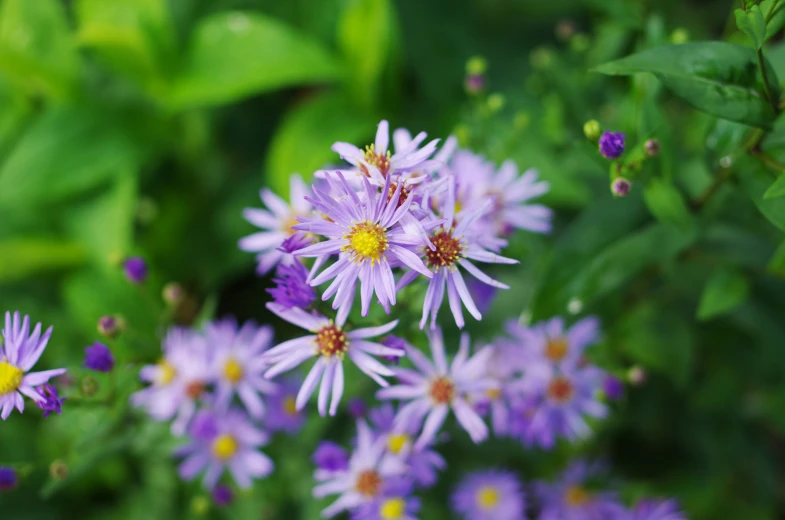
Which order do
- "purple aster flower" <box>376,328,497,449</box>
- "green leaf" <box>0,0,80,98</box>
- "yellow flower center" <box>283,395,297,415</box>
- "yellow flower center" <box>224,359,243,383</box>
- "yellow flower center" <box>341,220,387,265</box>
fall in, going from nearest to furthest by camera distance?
"yellow flower center" <box>341,220,387,265</box>, "purple aster flower" <box>376,328,497,449</box>, "yellow flower center" <box>224,359,243,383</box>, "yellow flower center" <box>283,395,297,415</box>, "green leaf" <box>0,0,80,98</box>

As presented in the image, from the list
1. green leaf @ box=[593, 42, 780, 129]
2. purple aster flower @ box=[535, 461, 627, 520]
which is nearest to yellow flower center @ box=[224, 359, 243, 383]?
purple aster flower @ box=[535, 461, 627, 520]

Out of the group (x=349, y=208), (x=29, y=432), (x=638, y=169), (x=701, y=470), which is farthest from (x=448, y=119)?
(x=29, y=432)

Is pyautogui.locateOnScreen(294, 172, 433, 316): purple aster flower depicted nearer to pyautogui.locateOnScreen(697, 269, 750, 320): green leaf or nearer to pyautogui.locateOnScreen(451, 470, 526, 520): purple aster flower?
pyautogui.locateOnScreen(697, 269, 750, 320): green leaf

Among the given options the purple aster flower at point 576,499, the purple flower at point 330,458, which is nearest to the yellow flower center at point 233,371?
the purple flower at point 330,458

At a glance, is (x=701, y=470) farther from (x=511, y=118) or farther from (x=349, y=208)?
(x=349, y=208)

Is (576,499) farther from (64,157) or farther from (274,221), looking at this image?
(64,157)

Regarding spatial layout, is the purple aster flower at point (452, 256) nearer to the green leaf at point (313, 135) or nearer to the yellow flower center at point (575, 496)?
the green leaf at point (313, 135)

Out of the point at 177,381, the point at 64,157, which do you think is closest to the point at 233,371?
the point at 177,381
